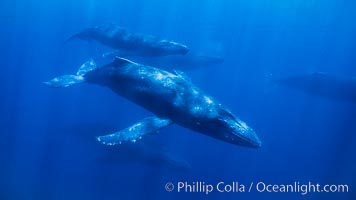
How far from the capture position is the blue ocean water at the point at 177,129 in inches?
643

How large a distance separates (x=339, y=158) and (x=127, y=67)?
12.8 m

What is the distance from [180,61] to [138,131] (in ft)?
35.1

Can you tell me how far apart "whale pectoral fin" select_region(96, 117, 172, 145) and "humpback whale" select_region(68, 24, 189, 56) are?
19.2ft

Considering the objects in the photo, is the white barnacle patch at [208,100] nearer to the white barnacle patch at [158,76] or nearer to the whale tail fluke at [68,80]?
the white barnacle patch at [158,76]

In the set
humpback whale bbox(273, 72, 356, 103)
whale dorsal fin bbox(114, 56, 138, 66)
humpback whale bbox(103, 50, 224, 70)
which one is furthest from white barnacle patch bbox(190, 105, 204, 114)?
humpback whale bbox(273, 72, 356, 103)

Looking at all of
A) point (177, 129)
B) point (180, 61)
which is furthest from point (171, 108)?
point (180, 61)

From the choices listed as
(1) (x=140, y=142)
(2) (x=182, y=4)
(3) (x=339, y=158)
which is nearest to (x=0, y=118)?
(1) (x=140, y=142)

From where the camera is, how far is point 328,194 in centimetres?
1644

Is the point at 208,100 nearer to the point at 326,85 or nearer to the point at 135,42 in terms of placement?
the point at 135,42

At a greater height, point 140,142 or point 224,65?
point 224,65

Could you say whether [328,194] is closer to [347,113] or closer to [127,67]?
[347,113]

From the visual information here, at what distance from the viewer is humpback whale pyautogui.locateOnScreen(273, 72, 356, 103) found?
59.6ft

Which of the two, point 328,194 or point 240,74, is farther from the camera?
point 240,74

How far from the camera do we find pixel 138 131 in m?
9.88
